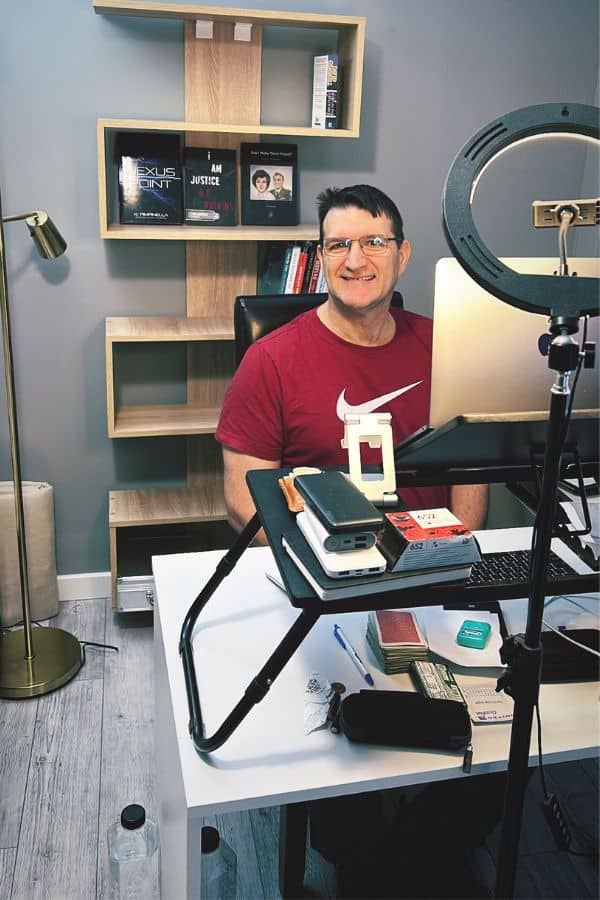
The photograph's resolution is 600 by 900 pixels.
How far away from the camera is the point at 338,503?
115 cm

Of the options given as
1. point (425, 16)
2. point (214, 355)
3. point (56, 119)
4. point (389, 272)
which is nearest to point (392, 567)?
point (389, 272)

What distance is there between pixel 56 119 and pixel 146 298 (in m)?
0.61

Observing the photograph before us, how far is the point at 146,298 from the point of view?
111 inches

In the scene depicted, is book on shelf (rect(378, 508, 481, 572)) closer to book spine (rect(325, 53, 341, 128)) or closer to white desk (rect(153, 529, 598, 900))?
white desk (rect(153, 529, 598, 900))

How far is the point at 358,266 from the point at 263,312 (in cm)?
34

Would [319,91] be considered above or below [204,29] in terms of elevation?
below

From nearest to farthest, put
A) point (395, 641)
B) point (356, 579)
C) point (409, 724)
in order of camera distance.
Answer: point (356, 579), point (409, 724), point (395, 641)

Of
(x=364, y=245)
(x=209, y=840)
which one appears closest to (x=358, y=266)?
(x=364, y=245)

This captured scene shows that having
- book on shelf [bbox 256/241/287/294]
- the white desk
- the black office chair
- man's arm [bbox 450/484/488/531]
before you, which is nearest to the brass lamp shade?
the black office chair

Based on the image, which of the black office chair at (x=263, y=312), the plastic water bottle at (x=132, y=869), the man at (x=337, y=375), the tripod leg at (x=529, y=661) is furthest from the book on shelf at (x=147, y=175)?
the tripod leg at (x=529, y=661)

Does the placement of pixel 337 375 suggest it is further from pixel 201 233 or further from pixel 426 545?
pixel 426 545

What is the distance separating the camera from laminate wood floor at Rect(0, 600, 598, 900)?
1.84 m

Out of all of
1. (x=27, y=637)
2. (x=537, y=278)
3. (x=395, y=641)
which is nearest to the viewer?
(x=537, y=278)

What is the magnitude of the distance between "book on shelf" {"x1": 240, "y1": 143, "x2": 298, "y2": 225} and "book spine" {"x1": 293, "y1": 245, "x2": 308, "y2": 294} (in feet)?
0.45
